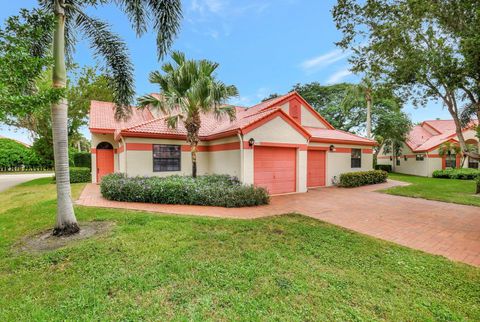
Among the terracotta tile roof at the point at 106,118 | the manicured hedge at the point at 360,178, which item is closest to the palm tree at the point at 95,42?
the terracotta tile roof at the point at 106,118

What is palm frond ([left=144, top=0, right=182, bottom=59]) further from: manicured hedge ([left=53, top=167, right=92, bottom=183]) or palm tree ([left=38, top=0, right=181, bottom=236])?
manicured hedge ([left=53, top=167, right=92, bottom=183])

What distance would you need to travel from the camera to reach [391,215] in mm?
7996

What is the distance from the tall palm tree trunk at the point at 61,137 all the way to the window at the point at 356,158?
17012 mm

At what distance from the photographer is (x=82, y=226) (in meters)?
6.25

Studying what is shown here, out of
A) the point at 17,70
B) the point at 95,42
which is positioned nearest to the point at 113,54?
the point at 95,42

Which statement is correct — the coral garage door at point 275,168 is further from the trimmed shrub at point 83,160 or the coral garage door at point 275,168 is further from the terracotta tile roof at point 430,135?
the trimmed shrub at point 83,160

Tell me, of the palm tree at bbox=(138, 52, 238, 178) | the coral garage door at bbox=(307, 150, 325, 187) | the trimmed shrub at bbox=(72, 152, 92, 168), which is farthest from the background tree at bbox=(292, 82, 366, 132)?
the trimmed shrub at bbox=(72, 152, 92, 168)

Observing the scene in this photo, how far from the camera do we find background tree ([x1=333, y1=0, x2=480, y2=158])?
20.4ft

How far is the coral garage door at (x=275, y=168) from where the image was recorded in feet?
38.4

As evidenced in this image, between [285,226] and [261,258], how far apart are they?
2.16 metres

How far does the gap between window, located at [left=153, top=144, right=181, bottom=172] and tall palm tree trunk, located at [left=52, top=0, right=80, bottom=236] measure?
699 centimetres

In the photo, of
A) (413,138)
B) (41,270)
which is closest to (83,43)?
(41,270)

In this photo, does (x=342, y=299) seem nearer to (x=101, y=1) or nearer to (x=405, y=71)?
(x=405, y=71)

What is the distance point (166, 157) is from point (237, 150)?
4329mm
